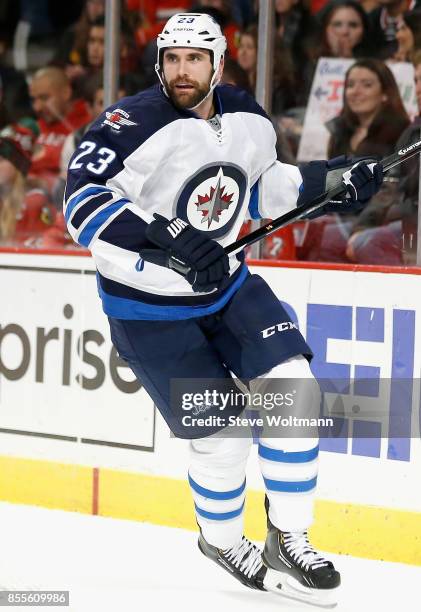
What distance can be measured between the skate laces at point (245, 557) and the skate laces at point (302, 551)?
18cm

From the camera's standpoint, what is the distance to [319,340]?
321 centimetres

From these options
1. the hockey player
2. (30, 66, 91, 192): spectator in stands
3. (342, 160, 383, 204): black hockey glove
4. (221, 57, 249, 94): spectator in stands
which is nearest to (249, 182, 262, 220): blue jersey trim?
the hockey player

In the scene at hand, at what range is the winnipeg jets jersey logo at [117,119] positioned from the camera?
2.53 metres

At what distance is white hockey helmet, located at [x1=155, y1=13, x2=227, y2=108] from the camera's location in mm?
2559

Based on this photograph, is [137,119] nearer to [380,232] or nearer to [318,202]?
[318,202]

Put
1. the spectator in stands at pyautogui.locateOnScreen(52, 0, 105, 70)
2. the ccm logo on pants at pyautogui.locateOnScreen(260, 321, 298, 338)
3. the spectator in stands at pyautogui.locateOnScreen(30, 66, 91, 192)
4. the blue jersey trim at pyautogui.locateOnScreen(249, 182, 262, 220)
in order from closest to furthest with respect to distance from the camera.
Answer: the ccm logo on pants at pyautogui.locateOnScreen(260, 321, 298, 338), the blue jersey trim at pyautogui.locateOnScreen(249, 182, 262, 220), the spectator in stands at pyautogui.locateOnScreen(30, 66, 91, 192), the spectator in stands at pyautogui.locateOnScreen(52, 0, 105, 70)

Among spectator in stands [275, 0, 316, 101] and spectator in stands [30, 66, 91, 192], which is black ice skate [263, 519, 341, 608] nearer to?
spectator in stands [275, 0, 316, 101]

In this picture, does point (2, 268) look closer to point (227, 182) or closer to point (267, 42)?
point (267, 42)

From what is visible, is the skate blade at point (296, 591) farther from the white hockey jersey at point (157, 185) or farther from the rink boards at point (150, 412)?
the white hockey jersey at point (157, 185)

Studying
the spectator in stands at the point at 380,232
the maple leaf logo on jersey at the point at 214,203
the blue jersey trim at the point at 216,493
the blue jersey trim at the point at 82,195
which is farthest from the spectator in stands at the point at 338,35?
the blue jersey trim at the point at 216,493

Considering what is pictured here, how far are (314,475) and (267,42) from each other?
1.47 metres

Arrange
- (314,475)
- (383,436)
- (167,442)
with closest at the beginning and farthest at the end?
1. (314,475)
2. (383,436)
3. (167,442)

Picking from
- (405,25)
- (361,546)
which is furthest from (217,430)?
(405,25)

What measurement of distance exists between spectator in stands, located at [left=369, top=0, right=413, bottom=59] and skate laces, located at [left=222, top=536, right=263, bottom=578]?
1684mm
